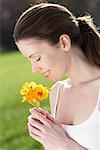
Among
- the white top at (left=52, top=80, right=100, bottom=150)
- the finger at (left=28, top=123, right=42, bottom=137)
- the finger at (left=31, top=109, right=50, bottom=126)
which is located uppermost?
the finger at (left=31, top=109, right=50, bottom=126)

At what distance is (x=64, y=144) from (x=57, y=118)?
0.25 metres

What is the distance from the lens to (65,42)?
2.91 metres

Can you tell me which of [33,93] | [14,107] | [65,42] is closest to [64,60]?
[65,42]

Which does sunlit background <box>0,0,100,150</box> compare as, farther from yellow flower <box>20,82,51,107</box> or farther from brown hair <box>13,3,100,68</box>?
yellow flower <box>20,82,51,107</box>

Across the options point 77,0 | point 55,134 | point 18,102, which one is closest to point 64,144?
point 55,134

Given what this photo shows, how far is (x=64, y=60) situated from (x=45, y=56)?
104mm

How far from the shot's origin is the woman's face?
2.90 m

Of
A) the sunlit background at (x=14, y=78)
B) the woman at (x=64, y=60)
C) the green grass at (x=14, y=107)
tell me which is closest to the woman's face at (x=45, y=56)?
the woman at (x=64, y=60)

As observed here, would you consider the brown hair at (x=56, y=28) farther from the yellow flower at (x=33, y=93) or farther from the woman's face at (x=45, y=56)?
the yellow flower at (x=33, y=93)

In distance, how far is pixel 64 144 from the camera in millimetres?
2918

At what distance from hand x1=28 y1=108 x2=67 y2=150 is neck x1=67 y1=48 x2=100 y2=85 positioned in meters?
0.26

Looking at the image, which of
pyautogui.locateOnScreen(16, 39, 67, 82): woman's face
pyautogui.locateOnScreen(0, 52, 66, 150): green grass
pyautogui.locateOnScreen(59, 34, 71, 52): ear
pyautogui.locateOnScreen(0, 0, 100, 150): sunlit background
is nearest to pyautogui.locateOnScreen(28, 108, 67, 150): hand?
pyautogui.locateOnScreen(16, 39, 67, 82): woman's face

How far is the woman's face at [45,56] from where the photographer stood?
2.90m

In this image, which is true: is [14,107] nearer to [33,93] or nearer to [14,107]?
[14,107]
